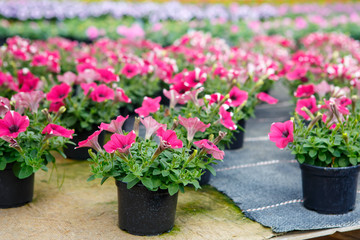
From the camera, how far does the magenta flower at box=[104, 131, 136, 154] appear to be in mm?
2232

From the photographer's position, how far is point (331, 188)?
2684mm

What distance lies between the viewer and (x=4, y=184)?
268 cm

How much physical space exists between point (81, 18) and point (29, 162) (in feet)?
29.1

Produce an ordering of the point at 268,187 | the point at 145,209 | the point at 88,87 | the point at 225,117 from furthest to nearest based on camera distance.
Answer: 1. the point at 88,87
2. the point at 268,187
3. the point at 225,117
4. the point at 145,209

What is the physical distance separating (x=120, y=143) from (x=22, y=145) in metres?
0.64

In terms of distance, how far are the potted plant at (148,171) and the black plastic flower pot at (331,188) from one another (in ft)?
2.17

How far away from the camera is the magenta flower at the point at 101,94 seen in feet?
10.3

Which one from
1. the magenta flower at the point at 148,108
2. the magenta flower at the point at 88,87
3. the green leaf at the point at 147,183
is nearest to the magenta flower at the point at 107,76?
the magenta flower at the point at 88,87

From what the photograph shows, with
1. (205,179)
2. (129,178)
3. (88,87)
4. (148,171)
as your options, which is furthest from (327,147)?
(88,87)

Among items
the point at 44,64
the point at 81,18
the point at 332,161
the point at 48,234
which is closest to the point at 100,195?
the point at 48,234

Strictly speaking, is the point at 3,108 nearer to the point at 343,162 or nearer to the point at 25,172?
the point at 25,172

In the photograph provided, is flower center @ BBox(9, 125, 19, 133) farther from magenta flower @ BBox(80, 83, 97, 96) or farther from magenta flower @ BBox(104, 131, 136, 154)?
magenta flower @ BBox(80, 83, 97, 96)

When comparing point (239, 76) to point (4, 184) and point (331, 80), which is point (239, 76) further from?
point (4, 184)

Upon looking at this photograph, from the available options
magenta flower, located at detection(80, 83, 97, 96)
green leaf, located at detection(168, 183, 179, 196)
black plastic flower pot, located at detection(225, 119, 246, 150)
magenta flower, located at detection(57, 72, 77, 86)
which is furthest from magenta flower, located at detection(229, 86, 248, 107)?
magenta flower, located at detection(57, 72, 77, 86)
